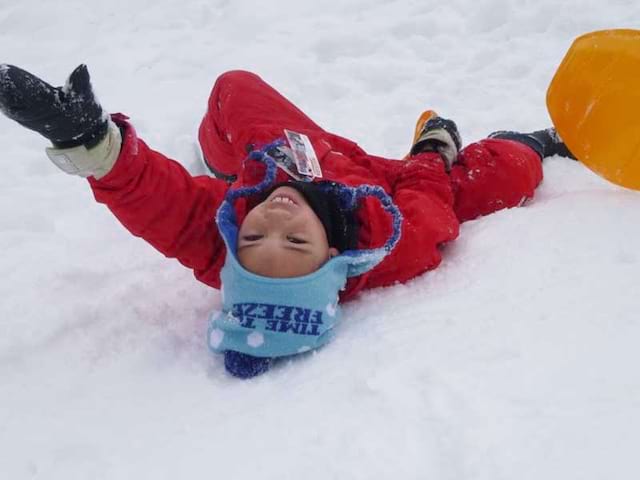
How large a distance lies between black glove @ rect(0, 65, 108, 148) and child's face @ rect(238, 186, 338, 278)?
1.36 feet

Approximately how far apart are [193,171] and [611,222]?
1507 millimetres

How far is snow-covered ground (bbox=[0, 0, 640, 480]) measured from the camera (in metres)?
1.00

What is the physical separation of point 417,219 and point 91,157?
0.91 metres

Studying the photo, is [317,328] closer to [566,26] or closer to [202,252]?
[202,252]

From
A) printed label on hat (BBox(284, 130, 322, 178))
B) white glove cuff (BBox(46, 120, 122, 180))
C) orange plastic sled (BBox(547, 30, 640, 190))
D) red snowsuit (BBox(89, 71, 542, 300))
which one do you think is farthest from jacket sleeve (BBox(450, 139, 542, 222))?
white glove cuff (BBox(46, 120, 122, 180))

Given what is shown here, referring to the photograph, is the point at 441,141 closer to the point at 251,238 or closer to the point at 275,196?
the point at 275,196

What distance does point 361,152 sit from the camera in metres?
2.16

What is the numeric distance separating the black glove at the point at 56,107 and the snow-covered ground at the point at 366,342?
1.73ft

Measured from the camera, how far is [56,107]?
1.20m

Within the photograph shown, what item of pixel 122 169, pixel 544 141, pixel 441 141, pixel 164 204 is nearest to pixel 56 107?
pixel 122 169

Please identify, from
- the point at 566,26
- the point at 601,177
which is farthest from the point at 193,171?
the point at 566,26

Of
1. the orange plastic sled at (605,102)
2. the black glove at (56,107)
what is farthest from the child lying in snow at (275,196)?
the orange plastic sled at (605,102)

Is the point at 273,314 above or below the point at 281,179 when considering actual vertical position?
below

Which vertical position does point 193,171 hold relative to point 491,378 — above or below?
below
